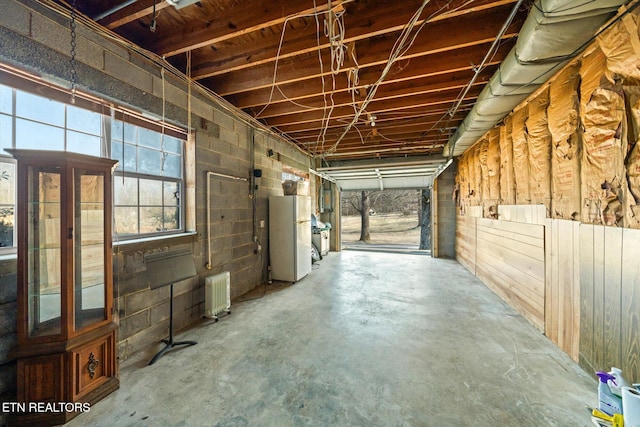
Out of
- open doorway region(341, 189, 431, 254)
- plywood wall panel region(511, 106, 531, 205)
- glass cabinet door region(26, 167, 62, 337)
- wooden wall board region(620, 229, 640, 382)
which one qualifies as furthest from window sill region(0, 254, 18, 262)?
open doorway region(341, 189, 431, 254)

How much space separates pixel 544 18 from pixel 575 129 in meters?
1.02

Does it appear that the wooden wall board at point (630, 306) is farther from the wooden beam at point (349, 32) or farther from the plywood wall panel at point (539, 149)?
the wooden beam at point (349, 32)

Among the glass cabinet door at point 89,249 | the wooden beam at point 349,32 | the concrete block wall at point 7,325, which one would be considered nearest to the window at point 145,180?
the glass cabinet door at point 89,249

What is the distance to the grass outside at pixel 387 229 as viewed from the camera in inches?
455

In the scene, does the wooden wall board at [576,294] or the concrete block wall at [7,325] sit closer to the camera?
the concrete block wall at [7,325]

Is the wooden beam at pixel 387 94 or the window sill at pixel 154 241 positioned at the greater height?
the wooden beam at pixel 387 94

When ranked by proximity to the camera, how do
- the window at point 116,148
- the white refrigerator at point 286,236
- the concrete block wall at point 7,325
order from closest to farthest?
the concrete block wall at point 7,325 < the window at point 116,148 < the white refrigerator at point 286,236

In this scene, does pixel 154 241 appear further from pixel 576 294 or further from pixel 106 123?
pixel 576 294

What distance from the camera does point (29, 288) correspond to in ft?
4.85

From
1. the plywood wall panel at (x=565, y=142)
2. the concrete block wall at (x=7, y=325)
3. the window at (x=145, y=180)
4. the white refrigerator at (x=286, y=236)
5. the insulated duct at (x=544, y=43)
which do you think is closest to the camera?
the insulated duct at (x=544, y=43)

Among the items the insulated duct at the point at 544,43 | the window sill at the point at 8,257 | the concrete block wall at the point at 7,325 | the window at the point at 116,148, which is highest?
the insulated duct at the point at 544,43

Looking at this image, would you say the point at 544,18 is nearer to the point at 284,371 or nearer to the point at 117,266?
the point at 284,371

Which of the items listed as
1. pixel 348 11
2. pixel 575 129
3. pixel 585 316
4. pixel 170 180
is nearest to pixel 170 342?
pixel 170 180

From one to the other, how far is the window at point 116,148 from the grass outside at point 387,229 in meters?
9.05
